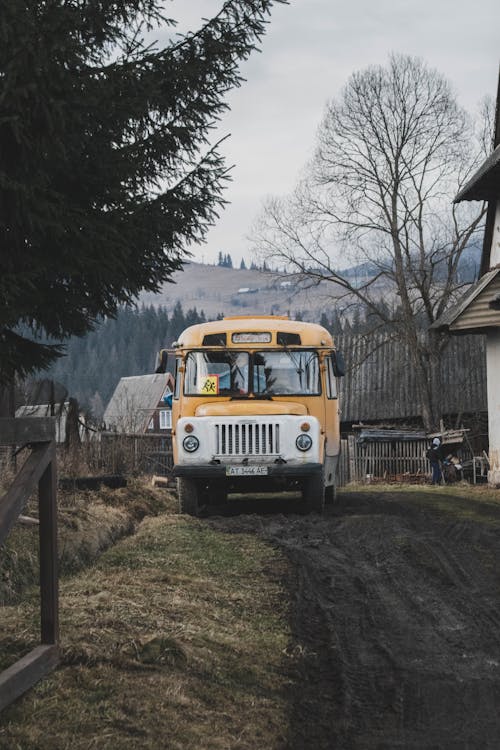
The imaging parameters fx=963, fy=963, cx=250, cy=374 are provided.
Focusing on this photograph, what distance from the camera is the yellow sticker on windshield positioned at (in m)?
16.1

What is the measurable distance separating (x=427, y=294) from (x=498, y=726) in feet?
114

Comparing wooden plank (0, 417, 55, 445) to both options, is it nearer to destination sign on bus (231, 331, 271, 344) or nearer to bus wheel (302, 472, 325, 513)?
bus wheel (302, 472, 325, 513)

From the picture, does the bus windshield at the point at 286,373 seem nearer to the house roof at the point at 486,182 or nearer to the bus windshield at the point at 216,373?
the bus windshield at the point at 216,373

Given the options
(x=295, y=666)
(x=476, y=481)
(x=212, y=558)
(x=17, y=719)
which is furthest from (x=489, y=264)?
(x=17, y=719)

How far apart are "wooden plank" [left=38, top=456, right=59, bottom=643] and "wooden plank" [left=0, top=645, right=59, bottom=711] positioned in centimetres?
12

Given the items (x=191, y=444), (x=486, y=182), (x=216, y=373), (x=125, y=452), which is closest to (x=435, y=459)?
(x=486, y=182)

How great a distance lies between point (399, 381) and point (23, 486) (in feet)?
122

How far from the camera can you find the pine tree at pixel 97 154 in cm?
866

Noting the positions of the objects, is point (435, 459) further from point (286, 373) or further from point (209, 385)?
point (209, 385)

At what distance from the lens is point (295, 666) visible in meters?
5.74

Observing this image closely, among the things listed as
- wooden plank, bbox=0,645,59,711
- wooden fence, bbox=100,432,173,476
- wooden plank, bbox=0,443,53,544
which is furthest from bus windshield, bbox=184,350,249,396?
wooden plank, bbox=0,645,59,711

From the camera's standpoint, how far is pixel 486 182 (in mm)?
23953

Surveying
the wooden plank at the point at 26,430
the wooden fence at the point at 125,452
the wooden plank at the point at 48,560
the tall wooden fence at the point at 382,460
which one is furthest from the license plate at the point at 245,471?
the tall wooden fence at the point at 382,460

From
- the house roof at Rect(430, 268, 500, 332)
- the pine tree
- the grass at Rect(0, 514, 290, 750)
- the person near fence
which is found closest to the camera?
the grass at Rect(0, 514, 290, 750)
